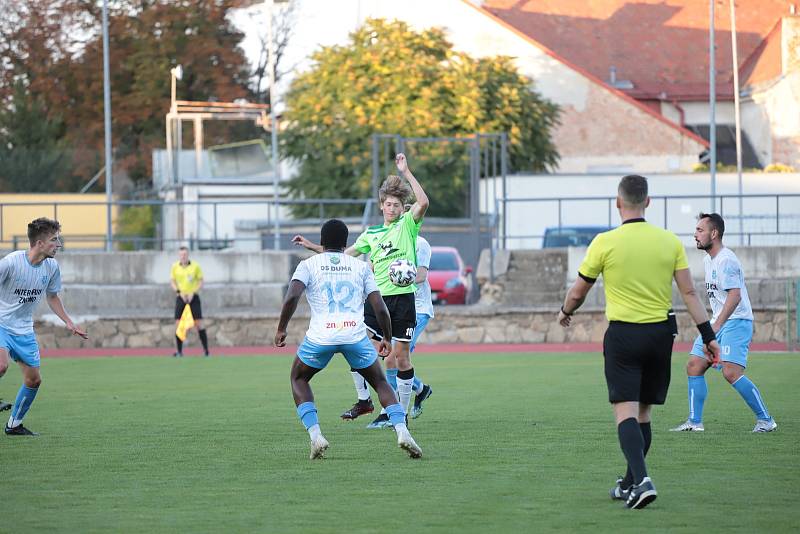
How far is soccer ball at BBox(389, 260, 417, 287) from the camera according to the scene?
11.3 metres

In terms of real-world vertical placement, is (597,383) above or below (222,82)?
below

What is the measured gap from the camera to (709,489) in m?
8.45

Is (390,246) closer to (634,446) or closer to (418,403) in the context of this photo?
(418,403)

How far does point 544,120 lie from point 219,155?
13.2 m

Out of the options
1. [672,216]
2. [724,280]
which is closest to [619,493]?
[724,280]

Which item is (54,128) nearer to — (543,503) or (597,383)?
(597,383)

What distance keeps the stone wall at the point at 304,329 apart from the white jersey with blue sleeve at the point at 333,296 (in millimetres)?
16728

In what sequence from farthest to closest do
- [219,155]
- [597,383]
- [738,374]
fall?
[219,155] < [597,383] < [738,374]

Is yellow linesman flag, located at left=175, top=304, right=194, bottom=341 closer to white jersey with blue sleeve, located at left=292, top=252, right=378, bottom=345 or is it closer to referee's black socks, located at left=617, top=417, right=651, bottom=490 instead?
white jersey with blue sleeve, located at left=292, top=252, right=378, bottom=345

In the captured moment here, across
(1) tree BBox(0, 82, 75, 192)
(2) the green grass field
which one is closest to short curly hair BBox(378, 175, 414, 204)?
(2) the green grass field

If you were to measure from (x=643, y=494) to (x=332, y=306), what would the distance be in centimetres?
308

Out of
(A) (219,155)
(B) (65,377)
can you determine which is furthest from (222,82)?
(B) (65,377)

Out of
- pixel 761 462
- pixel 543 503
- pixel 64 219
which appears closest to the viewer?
pixel 543 503

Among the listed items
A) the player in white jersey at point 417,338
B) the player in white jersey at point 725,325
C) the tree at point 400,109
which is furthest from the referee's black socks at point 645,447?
the tree at point 400,109
